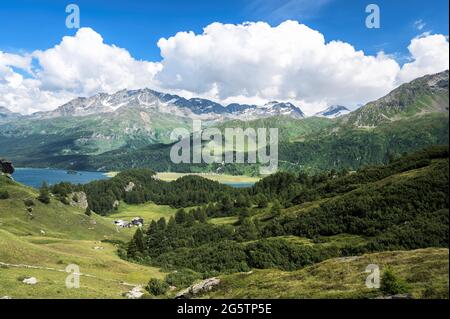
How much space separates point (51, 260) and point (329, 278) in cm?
5094

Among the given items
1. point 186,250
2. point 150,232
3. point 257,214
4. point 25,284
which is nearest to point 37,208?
point 150,232

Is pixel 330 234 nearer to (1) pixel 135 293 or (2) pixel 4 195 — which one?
(1) pixel 135 293

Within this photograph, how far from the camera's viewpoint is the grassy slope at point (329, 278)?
38.4 metres

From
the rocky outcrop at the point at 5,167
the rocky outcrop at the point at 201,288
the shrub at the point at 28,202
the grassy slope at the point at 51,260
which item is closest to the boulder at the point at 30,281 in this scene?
the grassy slope at the point at 51,260

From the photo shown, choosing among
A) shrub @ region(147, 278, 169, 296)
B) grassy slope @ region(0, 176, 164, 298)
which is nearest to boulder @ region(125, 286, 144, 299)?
grassy slope @ region(0, 176, 164, 298)

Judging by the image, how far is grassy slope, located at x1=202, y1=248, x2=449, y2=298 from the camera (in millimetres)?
38381

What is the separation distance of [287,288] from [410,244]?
5066cm

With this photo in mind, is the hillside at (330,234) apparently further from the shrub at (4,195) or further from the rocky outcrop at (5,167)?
the rocky outcrop at (5,167)

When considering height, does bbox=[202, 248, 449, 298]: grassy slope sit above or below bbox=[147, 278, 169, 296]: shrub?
above

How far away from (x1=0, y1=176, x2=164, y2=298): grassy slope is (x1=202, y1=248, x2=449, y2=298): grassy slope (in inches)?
739

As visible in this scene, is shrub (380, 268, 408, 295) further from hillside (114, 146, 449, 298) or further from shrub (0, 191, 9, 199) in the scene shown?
shrub (0, 191, 9, 199)

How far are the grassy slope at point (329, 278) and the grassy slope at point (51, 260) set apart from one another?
18.8 metres

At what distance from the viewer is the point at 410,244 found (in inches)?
3408

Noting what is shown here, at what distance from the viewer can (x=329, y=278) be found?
48812mm
